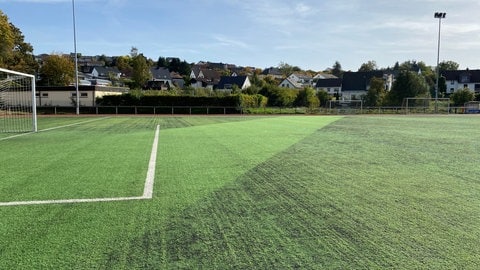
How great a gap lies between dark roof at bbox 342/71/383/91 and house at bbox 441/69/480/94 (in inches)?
1021

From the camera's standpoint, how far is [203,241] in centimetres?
355

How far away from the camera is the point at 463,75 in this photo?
3723 inches

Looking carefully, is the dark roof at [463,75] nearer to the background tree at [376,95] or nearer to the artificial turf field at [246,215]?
the background tree at [376,95]

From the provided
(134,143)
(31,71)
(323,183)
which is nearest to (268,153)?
(323,183)

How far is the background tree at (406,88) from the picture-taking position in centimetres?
5350

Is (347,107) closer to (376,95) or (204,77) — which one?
(376,95)

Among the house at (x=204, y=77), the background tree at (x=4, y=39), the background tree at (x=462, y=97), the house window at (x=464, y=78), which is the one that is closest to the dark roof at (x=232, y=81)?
the house at (x=204, y=77)

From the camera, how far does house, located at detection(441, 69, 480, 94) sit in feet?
306

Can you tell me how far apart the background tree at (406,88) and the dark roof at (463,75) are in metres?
49.3

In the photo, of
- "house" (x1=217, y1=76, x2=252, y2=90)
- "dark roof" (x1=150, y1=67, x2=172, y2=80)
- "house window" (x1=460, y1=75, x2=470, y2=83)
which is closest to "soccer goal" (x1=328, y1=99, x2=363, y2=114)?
"house" (x1=217, y1=76, x2=252, y2=90)

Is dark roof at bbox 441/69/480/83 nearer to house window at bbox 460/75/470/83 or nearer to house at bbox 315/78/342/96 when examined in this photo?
house window at bbox 460/75/470/83

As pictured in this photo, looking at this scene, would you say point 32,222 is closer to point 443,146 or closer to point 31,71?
point 443,146

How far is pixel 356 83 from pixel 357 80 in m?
0.76

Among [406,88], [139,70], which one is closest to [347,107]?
[406,88]
